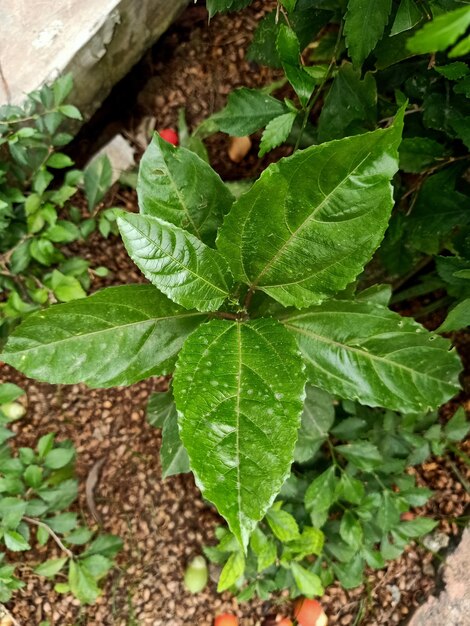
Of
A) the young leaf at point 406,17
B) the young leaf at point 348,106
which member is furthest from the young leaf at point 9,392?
the young leaf at point 406,17

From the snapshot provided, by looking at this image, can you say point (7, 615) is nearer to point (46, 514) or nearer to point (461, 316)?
point (46, 514)

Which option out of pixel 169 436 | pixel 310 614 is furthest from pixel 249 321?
pixel 310 614

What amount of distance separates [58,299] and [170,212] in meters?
0.96

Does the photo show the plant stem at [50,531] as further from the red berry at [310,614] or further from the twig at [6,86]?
the twig at [6,86]

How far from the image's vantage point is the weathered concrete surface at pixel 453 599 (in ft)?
6.82

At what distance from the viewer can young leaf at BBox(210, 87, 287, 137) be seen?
164 centimetres

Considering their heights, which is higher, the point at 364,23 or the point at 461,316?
the point at 364,23

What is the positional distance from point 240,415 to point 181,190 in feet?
1.75

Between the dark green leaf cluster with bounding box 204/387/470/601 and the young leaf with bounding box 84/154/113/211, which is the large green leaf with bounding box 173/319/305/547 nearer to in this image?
the dark green leaf cluster with bounding box 204/387/470/601

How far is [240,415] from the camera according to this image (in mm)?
1088

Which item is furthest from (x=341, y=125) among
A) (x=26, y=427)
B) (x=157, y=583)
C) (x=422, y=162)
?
(x=157, y=583)

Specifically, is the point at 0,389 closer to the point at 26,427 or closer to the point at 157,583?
the point at 26,427

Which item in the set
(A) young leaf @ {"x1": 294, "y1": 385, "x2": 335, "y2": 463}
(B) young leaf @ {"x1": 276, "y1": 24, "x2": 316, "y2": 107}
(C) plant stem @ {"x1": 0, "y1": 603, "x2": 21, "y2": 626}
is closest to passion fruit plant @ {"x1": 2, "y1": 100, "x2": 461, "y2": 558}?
(B) young leaf @ {"x1": 276, "y1": 24, "x2": 316, "y2": 107}

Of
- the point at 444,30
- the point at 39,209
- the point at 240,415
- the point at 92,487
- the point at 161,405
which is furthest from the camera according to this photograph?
Answer: the point at 92,487
